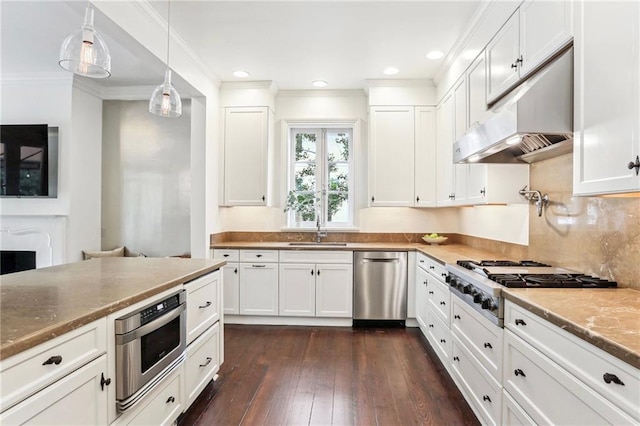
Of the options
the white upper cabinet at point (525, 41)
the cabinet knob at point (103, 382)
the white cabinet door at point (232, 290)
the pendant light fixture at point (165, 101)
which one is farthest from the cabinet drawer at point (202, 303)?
the white upper cabinet at point (525, 41)

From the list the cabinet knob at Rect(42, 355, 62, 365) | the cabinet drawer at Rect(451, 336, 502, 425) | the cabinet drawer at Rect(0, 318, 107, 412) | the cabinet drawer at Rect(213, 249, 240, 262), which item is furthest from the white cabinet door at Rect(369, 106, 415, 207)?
the cabinet knob at Rect(42, 355, 62, 365)

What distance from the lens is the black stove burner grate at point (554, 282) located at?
5.63ft

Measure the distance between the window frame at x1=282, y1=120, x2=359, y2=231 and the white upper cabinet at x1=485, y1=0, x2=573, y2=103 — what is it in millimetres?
2133

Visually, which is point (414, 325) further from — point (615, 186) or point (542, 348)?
point (615, 186)

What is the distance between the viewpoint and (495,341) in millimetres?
1775

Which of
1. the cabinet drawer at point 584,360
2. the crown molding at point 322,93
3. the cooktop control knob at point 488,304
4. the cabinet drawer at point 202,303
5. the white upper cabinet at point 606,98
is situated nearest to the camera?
the cabinet drawer at point 584,360

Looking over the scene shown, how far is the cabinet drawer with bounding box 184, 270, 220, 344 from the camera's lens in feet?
6.85

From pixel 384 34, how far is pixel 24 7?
2841mm

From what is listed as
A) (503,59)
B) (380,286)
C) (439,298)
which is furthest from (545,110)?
(380,286)

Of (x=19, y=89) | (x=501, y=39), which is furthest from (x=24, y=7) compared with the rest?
(x=501, y=39)

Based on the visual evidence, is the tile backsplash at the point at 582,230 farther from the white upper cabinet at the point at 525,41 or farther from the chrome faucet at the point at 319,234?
the chrome faucet at the point at 319,234

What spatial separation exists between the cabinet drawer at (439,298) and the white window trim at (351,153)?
4.72 ft

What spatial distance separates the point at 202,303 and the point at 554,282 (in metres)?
2.01

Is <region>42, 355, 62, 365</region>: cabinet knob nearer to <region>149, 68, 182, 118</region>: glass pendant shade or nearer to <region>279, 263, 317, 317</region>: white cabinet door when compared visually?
<region>149, 68, 182, 118</region>: glass pendant shade
